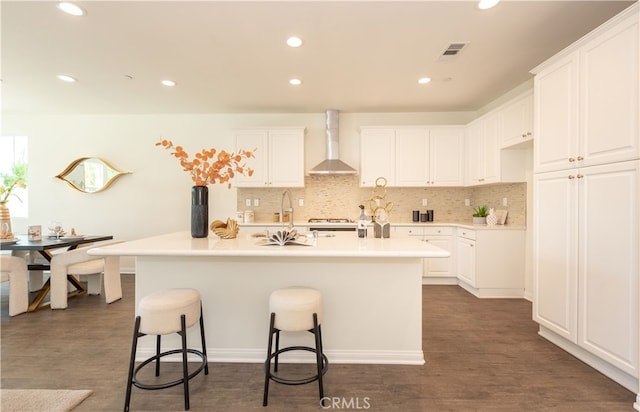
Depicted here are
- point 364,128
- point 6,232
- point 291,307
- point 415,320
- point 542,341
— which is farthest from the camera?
point 364,128

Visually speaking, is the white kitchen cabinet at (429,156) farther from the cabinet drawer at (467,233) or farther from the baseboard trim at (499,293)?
the baseboard trim at (499,293)

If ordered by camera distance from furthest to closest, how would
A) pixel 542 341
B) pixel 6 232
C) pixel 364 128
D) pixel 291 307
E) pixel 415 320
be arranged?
1. pixel 364 128
2. pixel 6 232
3. pixel 542 341
4. pixel 415 320
5. pixel 291 307

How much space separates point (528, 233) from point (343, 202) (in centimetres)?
266

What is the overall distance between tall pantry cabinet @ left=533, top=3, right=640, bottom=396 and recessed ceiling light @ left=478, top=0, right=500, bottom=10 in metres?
0.70

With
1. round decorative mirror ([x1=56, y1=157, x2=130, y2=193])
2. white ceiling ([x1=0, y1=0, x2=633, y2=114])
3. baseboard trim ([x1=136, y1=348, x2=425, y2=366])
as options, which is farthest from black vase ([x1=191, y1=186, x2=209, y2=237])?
round decorative mirror ([x1=56, y1=157, x2=130, y2=193])

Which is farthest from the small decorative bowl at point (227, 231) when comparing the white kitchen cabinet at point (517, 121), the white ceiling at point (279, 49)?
the white kitchen cabinet at point (517, 121)

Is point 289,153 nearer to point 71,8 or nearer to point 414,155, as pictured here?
point 414,155

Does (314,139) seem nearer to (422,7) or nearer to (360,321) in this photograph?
(422,7)

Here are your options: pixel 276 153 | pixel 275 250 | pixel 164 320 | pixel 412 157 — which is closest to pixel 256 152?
pixel 276 153

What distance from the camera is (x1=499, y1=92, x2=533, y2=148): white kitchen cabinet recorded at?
3365 millimetres

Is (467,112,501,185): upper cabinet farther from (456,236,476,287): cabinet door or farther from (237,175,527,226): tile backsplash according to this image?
(456,236,476,287): cabinet door

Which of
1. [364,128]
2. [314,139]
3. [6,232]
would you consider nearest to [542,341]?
[364,128]

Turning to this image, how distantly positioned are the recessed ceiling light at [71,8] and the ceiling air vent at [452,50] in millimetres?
3162

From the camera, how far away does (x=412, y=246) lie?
2.06 m
